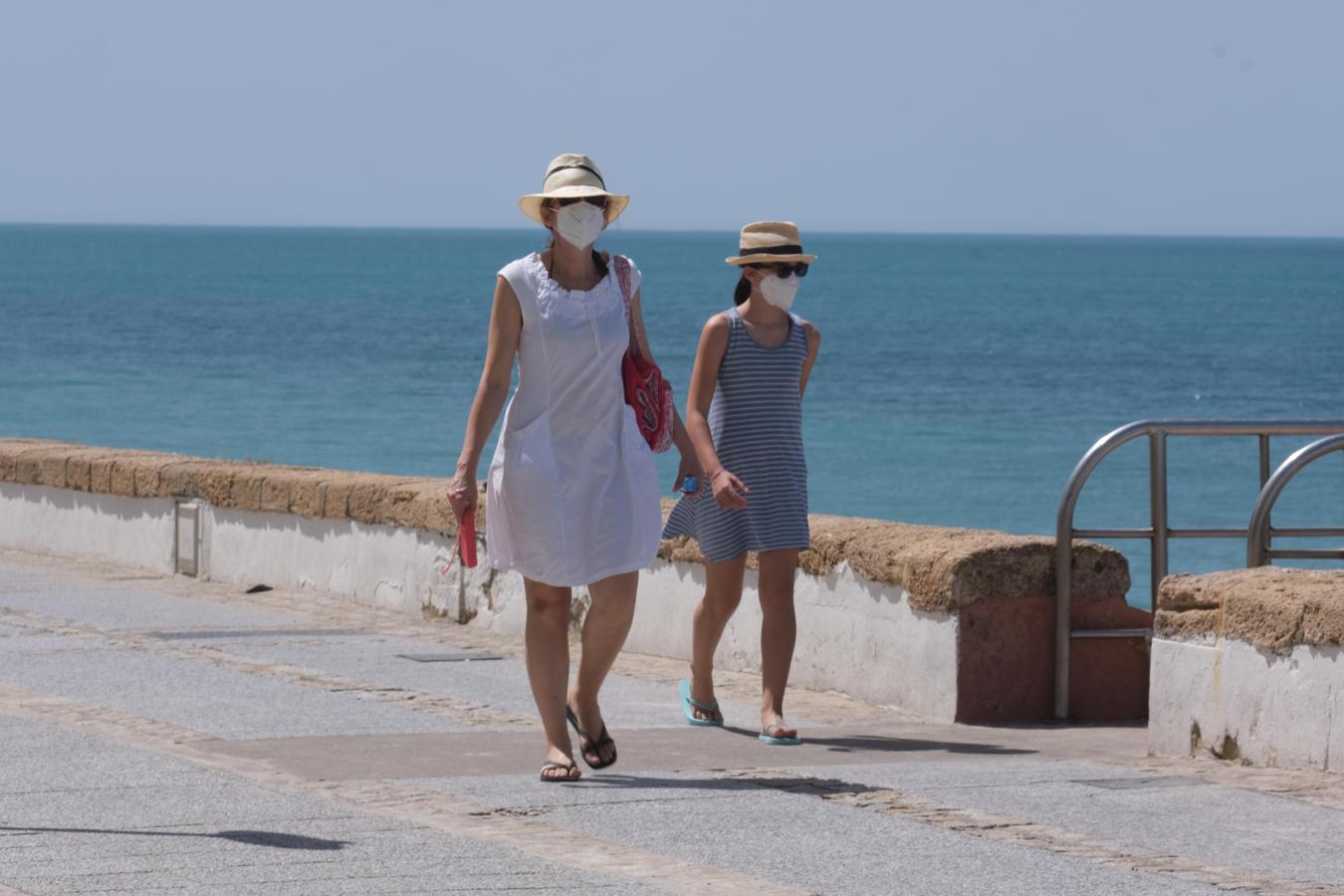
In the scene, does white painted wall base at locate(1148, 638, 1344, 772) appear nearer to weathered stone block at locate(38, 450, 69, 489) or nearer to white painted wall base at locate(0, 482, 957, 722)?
white painted wall base at locate(0, 482, 957, 722)

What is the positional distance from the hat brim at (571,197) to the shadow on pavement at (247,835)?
2.05 meters

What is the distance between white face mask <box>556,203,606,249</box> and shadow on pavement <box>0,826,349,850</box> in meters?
1.96

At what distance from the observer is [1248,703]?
6895mm

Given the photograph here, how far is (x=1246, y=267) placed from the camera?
190125mm

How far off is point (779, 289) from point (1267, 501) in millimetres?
1827

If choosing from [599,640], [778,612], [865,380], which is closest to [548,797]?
[599,640]

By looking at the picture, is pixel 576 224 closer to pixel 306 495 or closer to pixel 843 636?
pixel 843 636

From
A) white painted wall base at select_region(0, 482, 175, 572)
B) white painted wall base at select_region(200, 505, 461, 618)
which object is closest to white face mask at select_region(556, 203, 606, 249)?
white painted wall base at select_region(200, 505, 461, 618)

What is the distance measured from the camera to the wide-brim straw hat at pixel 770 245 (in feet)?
24.6

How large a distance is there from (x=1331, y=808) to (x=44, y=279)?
131 metres

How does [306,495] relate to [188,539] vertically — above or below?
above

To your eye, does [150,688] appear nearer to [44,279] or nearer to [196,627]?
[196,627]

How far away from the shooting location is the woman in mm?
6613

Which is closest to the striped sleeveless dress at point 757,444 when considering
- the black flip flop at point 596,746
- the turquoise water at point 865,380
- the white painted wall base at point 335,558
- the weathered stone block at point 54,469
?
the black flip flop at point 596,746
